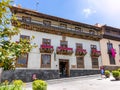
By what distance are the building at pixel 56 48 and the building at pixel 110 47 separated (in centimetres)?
150

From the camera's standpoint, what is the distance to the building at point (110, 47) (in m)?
30.1

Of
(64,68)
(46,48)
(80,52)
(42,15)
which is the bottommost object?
(64,68)

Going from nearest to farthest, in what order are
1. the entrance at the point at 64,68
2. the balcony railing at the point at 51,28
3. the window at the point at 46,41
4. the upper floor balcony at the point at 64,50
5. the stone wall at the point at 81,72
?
the balcony railing at the point at 51,28 → the window at the point at 46,41 → the upper floor balcony at the point at 64,50 → the stone wall at the point at 81,72 → the entrance at the point at 64,68

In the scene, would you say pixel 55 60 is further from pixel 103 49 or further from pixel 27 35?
pixel 103 49

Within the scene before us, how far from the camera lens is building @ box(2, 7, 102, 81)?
873 inches

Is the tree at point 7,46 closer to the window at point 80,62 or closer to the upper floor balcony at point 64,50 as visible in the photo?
the upper floor balcony at point 64,50

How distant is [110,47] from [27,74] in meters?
19.9

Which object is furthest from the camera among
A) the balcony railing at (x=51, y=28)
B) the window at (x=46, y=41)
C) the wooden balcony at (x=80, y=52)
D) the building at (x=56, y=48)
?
the wooden balcony at (x=80, y=52)

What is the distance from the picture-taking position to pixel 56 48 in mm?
24672

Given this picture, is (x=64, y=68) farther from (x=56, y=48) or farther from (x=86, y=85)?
(x=86, y=85)

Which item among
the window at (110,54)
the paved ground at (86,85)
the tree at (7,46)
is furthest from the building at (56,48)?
the tree at (7,46)

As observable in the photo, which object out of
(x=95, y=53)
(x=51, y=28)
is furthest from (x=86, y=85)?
(x=95, y=53)

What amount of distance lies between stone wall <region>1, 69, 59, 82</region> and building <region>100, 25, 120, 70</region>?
40.7 ft

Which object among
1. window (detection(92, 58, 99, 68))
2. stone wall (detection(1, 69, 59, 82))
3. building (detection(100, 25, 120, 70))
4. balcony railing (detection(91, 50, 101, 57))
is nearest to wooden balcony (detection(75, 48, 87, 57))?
balcony railing (detection(91, 50, 101, 57))
